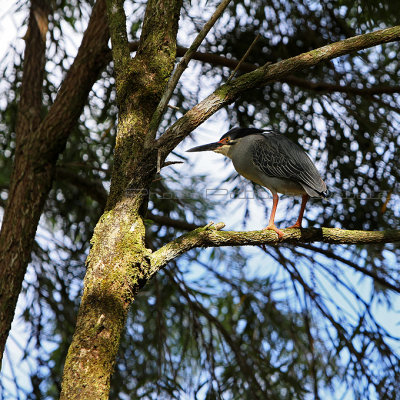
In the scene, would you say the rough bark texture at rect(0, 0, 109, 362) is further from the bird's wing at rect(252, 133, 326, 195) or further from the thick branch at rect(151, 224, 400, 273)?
the thick branch at rect(151, 224, 400, 273)

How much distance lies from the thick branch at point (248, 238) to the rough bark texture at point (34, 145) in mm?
1780

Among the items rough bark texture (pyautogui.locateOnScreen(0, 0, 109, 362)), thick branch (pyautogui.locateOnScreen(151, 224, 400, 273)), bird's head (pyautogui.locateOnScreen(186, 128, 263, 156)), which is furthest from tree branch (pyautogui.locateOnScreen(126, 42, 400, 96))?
thick branch (pyautogui.locateOnScreen(151, 224, 400, 273))

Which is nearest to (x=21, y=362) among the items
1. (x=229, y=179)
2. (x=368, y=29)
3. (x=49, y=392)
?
(x=49, y=392)

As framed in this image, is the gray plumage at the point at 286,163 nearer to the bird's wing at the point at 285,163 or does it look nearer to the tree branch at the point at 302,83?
the bird's wing at the point at 285,163

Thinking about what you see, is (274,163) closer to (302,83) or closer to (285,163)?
(285,163)

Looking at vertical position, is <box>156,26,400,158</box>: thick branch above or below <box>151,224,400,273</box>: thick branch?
above

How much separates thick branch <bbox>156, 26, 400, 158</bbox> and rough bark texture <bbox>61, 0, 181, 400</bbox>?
0.13 metres

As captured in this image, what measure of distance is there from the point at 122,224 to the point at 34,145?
204 centimetres

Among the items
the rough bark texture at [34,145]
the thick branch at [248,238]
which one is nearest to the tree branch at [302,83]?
the rough bark texture at [34,145]

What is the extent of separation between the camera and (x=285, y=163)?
3.08 metres

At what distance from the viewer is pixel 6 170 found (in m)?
4.93

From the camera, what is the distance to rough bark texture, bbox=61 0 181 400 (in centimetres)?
196

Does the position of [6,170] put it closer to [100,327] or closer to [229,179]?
[229,179]

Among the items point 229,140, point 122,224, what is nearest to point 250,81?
point 122,224
